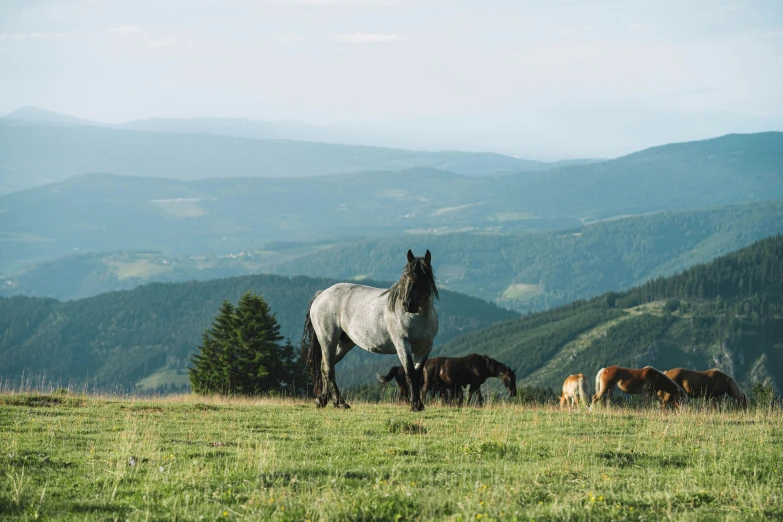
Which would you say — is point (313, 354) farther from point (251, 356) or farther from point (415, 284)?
point (251, 356)

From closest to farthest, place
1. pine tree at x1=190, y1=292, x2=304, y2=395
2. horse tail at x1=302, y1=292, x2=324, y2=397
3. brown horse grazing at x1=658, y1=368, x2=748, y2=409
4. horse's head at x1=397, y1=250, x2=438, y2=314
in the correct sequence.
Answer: horse's head at x1=397, y1=250, x2=438, y2=314
horse tail at x1=302, y1=292, x2=324, y2=397
brown horse grazing at x1=658, y1=368, x2=748, y2=409
pine tree at x1=190, y1=292, x2=304, y2=395

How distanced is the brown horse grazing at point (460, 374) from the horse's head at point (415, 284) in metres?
7.47

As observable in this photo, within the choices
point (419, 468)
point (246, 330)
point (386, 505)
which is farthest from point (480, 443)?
point (246, 330)

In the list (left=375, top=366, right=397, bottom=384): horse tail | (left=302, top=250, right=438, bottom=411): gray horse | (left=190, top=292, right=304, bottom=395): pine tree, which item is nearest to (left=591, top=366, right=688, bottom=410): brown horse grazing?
(left=375, top=366, right=397, bottom=384): horse tail

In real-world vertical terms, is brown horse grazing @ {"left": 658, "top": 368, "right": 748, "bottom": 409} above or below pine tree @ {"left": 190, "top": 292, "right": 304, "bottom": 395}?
above

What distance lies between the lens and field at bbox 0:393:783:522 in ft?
30.9

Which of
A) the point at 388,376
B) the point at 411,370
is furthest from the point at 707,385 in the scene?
the point at 411,370

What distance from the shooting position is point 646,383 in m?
25.0

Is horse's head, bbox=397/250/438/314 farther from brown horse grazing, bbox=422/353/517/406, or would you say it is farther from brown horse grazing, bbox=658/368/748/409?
brown horse grazing, bbox=658/368/748/409

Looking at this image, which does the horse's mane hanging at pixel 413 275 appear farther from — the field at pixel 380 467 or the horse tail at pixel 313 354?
the horse tail at pixel 313 354

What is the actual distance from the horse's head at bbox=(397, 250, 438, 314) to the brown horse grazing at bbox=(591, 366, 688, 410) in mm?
8717

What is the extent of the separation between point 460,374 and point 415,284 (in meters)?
8.29

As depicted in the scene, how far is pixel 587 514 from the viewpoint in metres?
9.23

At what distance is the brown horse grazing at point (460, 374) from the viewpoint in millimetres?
25875
